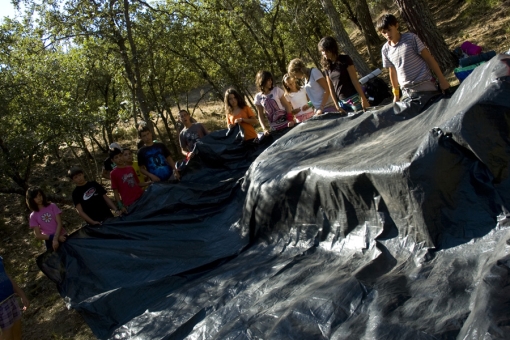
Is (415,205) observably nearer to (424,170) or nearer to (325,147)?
(424,170)

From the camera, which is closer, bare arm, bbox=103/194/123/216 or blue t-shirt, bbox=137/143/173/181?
bare arm, bbox=103/194/123/216

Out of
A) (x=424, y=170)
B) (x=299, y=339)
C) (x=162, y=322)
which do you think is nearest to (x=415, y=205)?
(x=424, y=170)

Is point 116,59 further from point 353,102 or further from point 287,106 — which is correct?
point 353,102

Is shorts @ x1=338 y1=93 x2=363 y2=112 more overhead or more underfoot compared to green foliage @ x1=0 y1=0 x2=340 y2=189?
more underfoot

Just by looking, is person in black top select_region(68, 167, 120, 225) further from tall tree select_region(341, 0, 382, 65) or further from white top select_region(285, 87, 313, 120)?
tall tree select_region(341, 0, 382, 65)

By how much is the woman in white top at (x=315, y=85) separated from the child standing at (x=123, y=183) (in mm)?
1925

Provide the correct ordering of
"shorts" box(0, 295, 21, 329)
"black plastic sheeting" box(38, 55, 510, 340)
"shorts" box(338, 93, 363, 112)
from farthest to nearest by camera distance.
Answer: "shorts" box(338, 93, 363, 112) < "shorts" box(0, 295, 21, 329) < "black plastic sheeting" box(38, 55, 510, 340)

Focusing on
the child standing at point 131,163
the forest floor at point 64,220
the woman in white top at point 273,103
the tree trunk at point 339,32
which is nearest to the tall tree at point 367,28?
the forest floor at point 64,220

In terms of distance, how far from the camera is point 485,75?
2.80 m

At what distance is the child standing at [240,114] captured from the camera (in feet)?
16.7

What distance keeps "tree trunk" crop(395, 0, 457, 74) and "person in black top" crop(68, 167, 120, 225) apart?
5259mm

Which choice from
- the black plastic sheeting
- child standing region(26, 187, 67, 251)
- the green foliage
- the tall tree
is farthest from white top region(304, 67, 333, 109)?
the tall tree

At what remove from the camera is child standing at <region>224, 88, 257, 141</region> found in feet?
16.7

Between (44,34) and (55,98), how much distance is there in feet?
3.86
